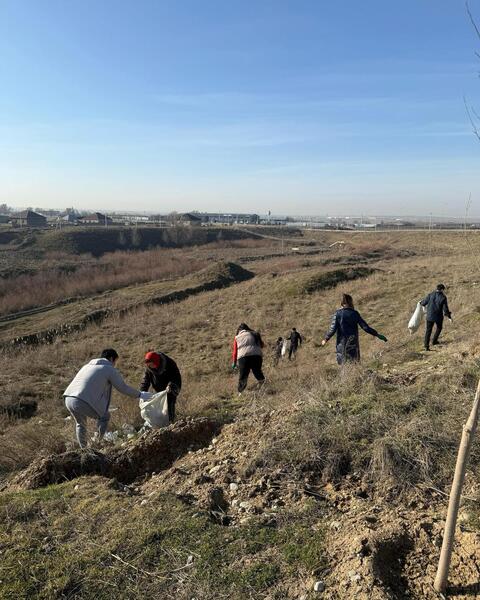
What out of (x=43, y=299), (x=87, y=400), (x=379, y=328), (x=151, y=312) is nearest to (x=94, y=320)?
(x=151, y=312)

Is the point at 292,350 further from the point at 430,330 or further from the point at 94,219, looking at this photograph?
the point at 94,219

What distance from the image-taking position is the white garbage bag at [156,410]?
17.5 feet

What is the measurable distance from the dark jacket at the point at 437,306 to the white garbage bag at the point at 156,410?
6.01 metres

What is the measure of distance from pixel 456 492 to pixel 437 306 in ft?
25.3

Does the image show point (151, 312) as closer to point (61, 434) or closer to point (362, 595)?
point (61, 434)

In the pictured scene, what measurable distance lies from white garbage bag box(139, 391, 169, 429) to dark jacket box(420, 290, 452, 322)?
6010 millimetres

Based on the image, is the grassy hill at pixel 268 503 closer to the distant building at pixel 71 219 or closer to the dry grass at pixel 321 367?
the dry grass at pixel 321 367

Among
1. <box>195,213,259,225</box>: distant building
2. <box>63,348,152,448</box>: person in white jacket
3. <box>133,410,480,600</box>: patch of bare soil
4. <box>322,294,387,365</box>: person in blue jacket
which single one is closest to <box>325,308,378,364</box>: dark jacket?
<box>322,294,387,365</box>: person in blue jacket

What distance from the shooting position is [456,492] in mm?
2078

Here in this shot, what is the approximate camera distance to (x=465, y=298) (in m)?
14.4

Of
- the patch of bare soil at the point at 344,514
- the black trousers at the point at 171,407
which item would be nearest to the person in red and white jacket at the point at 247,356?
the black trousers at the point at 171,407

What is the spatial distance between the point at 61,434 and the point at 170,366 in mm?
1639

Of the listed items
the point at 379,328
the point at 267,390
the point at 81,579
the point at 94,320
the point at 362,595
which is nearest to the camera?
the point at 362,595

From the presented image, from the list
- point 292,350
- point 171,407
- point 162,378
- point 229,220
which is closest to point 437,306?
point 292,350
